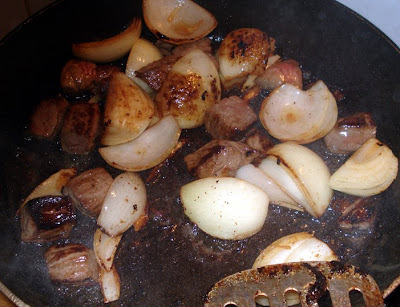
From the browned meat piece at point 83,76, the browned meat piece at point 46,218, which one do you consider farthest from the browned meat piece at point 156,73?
the browned meat piece at point 46,218

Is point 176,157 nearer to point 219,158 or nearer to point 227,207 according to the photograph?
A: point 219,158

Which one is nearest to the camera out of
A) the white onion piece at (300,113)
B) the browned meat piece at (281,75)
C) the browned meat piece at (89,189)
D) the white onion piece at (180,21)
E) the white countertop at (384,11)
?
the browned meat piece at (89,189)

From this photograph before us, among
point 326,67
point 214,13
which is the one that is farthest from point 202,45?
point 326,67

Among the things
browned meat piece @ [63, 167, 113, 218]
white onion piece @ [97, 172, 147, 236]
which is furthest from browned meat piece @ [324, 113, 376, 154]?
browned meat piece @ [63, 167, 113, 218]

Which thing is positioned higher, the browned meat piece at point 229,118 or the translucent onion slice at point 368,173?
the browned meat piece at point 229,118

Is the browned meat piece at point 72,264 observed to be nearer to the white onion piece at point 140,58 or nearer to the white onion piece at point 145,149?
the white onion piece at point 145,149
